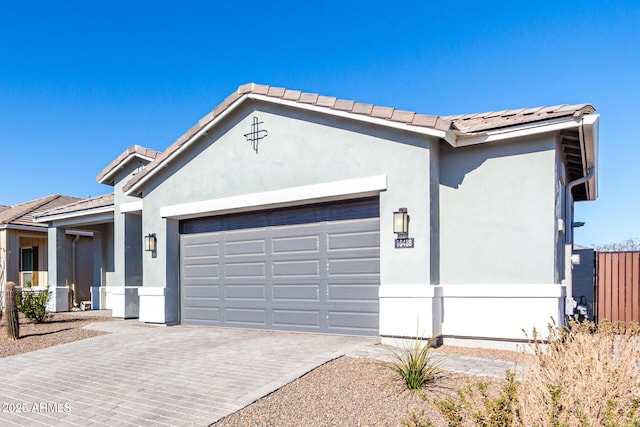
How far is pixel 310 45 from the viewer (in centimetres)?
1555

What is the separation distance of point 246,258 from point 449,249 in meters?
4.86

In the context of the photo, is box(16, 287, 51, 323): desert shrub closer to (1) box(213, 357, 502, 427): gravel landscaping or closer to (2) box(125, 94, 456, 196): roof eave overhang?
(2) box(125, 94, 456, 196): roof eave overhang

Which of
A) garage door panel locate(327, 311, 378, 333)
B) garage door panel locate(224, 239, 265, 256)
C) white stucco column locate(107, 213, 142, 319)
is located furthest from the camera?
white stucco column locate(107, 213, 142, 319)

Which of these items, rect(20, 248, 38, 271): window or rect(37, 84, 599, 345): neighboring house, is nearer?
rect(37, 84, 599, 345): neighboring house

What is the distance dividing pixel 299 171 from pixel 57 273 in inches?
509

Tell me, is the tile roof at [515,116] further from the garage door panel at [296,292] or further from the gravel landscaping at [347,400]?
the garage door panel at [296,292]

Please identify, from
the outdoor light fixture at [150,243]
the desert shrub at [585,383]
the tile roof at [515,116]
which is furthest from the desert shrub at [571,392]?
the outdoor light fixture at [150,243]

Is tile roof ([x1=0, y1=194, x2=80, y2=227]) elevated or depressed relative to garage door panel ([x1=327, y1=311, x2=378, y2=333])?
elevated

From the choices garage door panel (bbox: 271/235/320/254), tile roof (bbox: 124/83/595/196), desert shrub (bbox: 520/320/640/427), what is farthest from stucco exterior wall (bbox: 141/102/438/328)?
desert shrub (bbox: 520/320/640/427)

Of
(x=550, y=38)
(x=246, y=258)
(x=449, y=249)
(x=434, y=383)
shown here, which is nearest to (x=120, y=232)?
(x=246, y=258)

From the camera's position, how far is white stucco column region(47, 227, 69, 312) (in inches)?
656

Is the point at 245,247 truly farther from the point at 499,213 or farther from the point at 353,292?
the point at 499,213

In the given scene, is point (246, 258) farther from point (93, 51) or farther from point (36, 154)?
point (36, 154)

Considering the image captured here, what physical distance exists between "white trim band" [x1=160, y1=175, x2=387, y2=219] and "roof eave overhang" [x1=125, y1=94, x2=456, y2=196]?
1.01m
